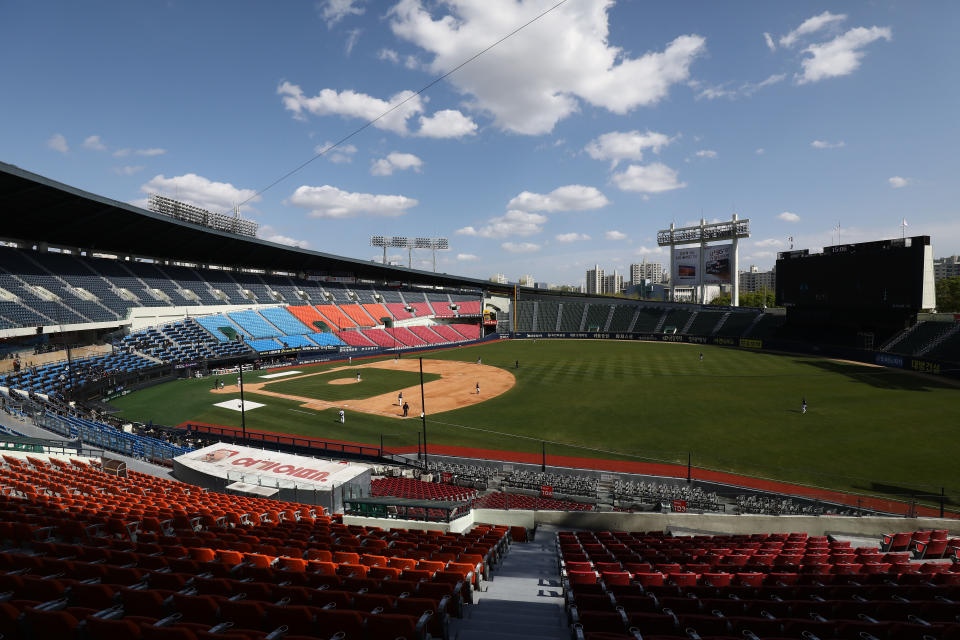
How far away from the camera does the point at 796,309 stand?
57438 millimetres

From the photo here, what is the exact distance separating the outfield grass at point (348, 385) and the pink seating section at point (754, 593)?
31.7m

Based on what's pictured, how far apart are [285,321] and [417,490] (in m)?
50.0

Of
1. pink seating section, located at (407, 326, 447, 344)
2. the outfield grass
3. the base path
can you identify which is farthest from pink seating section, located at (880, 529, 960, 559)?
pink seating section, located at (407, 326, 447, 344)

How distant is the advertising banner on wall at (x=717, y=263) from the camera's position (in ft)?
244

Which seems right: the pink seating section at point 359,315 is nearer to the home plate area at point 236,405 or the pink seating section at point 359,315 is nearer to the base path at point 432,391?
the base path at point 432,391

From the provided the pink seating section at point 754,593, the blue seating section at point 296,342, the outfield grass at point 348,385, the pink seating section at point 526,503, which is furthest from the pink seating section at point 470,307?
the pink seating section at point 754,593

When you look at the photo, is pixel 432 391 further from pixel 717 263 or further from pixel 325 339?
pixel 717 263

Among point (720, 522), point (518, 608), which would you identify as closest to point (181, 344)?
point (720, 522)

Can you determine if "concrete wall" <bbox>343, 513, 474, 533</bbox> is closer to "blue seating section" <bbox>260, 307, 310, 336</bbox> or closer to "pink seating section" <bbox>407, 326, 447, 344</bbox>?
"blue seating section" <bbox>260, 307, 310, 336</bbox>

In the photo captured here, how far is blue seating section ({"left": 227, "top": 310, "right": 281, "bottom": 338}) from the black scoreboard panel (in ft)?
222

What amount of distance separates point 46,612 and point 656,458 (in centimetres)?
2391

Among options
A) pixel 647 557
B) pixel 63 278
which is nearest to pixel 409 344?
pixel 63 278

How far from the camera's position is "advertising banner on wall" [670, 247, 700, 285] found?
3095 inches

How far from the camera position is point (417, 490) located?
18.1m
